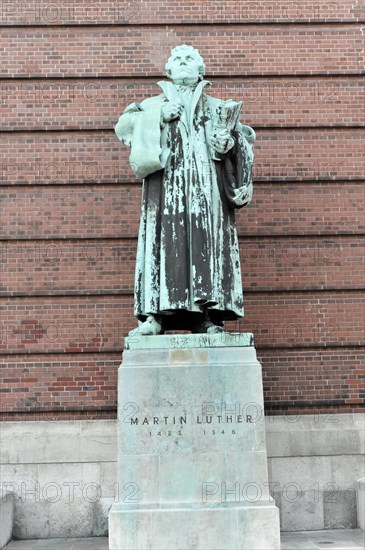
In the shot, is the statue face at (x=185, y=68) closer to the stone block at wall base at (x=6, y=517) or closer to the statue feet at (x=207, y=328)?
the statue feet at (x=207, y=328)

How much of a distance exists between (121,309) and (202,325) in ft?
8.31

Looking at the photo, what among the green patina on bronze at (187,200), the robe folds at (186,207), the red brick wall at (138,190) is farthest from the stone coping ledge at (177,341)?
the red brick wall at (138,190)

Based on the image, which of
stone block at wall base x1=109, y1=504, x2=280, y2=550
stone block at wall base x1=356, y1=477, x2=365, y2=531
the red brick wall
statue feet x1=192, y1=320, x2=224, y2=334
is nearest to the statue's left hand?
statue feet x1=192, y1=320, x2=224, y2=334

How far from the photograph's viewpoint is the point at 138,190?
9742mm

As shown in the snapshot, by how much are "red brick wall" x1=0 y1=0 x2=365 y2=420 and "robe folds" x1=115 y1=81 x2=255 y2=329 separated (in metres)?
2.35

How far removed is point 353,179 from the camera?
32.4ft

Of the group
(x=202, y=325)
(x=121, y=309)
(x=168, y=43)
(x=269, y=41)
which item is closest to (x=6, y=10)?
(x=168, y=43)

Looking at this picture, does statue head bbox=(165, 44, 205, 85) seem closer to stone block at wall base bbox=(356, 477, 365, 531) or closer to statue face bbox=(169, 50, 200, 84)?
statue face bbox=(169, 50, 200, 84)

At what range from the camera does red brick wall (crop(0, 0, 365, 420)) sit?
938 cm

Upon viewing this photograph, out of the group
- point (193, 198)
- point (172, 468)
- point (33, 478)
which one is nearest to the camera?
point (172, 468)

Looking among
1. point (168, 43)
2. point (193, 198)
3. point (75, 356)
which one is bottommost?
point (75, 356)

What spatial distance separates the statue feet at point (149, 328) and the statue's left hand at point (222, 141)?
5.88 feet

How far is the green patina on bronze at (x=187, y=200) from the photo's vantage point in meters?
6.98

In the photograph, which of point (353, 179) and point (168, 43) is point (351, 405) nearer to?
point (353, 179)
